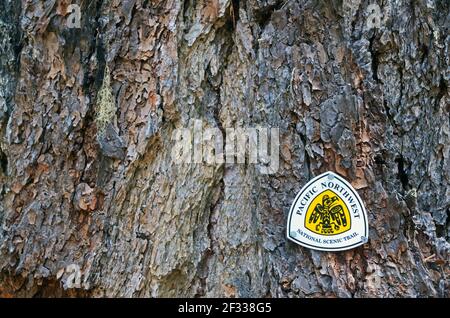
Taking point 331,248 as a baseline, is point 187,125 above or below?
above

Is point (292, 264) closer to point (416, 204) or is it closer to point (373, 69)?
point (416, 204)

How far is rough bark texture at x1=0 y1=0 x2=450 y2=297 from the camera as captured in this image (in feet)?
6.98

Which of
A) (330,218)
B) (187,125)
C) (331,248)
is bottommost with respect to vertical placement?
(331,248)

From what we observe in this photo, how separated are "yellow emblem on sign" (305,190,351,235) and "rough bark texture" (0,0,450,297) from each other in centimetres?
A: 11

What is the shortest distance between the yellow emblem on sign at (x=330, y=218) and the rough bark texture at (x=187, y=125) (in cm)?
11

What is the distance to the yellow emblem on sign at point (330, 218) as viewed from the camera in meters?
2.05

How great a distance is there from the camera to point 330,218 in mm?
2049

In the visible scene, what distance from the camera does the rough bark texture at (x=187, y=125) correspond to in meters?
2.13

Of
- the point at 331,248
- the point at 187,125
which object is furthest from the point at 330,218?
the point at 187,125

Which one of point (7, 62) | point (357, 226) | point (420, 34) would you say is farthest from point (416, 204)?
point (7, 62)

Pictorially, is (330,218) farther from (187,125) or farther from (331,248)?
(187,125)

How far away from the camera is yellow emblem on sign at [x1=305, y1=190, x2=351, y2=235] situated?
2.05 m

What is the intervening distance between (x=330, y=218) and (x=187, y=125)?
2.02 feet

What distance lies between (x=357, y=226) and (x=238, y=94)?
2.12 feet
